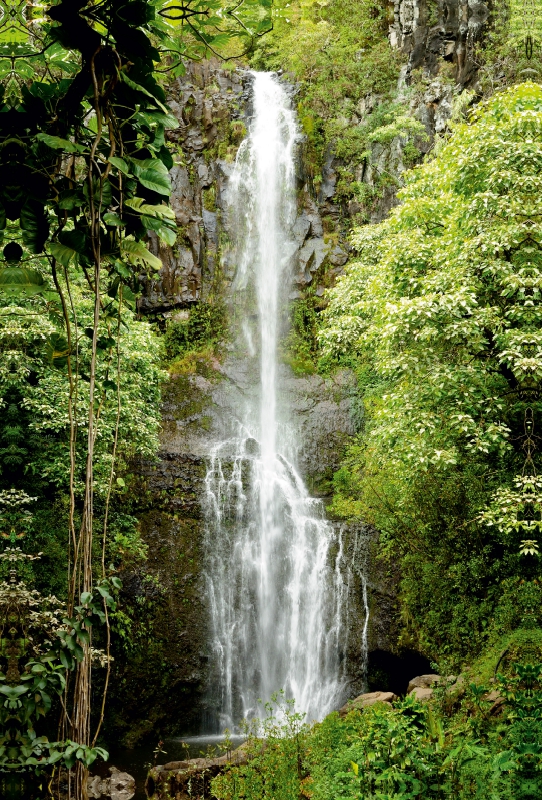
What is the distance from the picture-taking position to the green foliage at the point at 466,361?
7.32 metres

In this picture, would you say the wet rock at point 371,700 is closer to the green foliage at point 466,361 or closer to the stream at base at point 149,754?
the green foliage at point 466,361

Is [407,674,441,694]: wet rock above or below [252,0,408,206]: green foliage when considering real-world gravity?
below

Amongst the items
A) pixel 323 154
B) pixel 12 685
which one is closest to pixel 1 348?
pixel 12 685

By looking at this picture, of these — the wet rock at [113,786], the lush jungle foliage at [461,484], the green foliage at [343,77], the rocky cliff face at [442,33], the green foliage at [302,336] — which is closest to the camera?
the lush jungle foliage at [461,484]

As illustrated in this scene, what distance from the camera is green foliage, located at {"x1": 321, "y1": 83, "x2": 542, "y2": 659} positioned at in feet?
24.0

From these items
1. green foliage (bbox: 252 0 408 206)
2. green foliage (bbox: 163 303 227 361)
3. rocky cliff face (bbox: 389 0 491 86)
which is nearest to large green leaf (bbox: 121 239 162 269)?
green foliage (bbox: 163 303 227 361)

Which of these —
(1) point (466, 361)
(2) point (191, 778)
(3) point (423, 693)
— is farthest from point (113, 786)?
(1) point (466, 361)

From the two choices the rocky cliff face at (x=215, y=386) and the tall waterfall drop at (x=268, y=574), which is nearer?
the rocky cliff face at (x=215, y=386)

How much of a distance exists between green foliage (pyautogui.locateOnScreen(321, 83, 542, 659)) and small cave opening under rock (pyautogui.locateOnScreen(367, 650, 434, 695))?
0.69 metres

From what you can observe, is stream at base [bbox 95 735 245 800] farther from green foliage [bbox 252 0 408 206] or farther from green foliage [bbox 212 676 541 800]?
green foliage [bbox 252 0 408 206]

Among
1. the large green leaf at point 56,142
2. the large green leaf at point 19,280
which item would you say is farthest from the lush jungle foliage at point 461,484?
the large green leaf at point 56,142

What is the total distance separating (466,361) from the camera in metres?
7.98

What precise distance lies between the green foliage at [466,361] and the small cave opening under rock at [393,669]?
0.69 m

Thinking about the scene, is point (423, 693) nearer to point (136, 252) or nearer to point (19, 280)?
A: point (136, 252)
